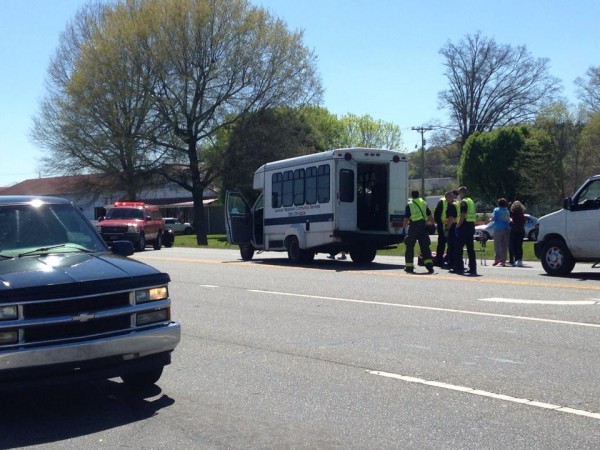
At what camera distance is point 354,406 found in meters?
7.06

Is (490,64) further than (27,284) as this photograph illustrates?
Yes

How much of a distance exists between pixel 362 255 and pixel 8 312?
1695 centimetres

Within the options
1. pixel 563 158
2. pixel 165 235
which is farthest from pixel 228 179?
pixel 563 158

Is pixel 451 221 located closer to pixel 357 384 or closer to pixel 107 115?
pixel 357 384

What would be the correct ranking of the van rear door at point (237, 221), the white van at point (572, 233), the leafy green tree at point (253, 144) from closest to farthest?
the white van at point (572, 233) → the van rear door at point (237, 221) → the leafy green tree at point (253, 144)

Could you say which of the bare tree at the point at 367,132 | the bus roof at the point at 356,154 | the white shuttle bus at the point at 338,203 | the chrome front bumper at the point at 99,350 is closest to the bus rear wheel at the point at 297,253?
the white shuttle bus at the point at 338,203

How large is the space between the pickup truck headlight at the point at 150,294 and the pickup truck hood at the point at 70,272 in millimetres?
73

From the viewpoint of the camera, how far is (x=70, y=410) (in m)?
7.20

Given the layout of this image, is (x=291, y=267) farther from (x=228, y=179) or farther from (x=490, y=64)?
(x=490, y=64)

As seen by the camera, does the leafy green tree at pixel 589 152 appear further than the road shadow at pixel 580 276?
Yes

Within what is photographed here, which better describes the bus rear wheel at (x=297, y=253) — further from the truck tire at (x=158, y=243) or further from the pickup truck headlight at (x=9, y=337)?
the pickup truck headlight at (x=9, y=337)

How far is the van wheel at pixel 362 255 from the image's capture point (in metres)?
22.6

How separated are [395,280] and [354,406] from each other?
404 inches

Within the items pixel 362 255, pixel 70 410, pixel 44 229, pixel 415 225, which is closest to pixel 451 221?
pixel 415 225
